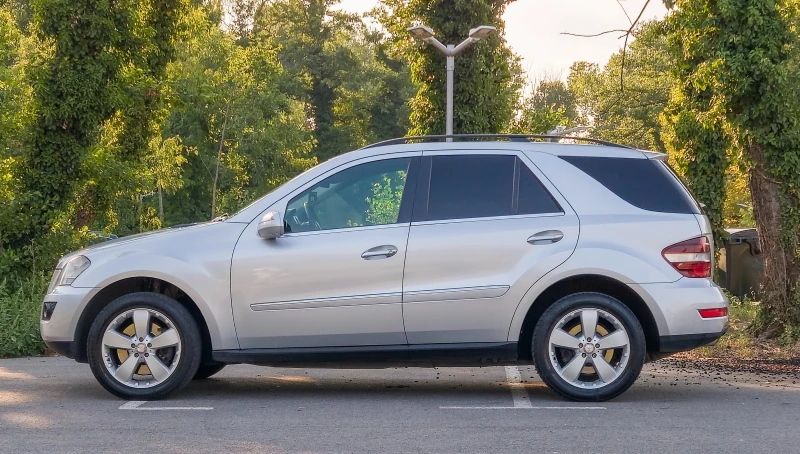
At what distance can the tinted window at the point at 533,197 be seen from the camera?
8.25 m

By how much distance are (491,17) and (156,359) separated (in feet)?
57.3

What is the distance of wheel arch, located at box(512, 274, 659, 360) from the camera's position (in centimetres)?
820

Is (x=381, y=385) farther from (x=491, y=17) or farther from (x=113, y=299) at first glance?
(x=491, y=17)

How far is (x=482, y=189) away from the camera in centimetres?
835

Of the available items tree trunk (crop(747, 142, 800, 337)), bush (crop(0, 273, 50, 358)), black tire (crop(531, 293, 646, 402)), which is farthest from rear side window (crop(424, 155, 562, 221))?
bush (crop(0, 273, 50, 358))

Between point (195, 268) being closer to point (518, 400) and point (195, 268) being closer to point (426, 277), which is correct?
point (426, 277)

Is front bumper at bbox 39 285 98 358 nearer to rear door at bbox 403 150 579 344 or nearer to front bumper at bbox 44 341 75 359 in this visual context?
front bumper at bbox 44 341 75 359

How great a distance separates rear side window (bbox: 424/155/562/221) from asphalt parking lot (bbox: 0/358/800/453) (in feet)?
4.41

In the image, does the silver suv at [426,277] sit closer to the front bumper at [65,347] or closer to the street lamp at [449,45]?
the front bumper at [65,347]

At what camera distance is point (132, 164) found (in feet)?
70.0

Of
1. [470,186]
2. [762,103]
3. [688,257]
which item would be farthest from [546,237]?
[762,103]

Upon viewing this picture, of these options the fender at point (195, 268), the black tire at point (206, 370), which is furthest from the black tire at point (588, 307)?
the black tire at point (206, 370)

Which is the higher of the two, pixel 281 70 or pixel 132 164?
pixel 281 70

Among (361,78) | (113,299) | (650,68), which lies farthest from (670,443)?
(361,78)
